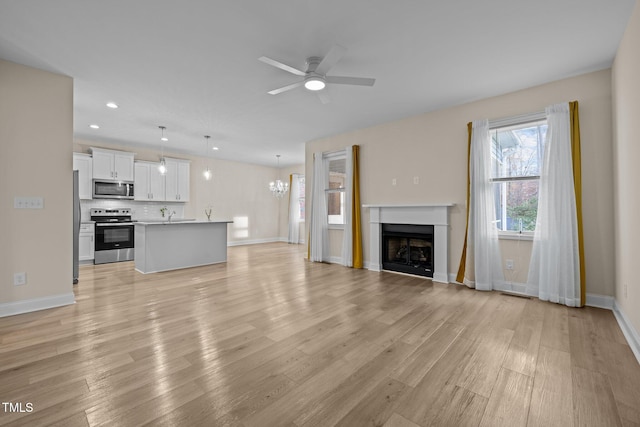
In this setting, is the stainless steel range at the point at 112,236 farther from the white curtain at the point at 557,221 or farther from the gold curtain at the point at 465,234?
the white curtain at the point at 557,221

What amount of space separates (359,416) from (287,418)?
1.29 feet

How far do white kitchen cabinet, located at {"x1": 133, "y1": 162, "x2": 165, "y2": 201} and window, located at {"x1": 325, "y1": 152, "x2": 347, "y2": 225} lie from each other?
4493mm

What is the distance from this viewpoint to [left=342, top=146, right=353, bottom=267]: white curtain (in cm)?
563

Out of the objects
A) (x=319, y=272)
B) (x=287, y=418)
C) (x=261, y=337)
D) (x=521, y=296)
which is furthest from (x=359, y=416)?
(x=319, y=272)

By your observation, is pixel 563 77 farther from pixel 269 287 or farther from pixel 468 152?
pixel 269 287

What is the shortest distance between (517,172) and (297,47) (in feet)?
11.0

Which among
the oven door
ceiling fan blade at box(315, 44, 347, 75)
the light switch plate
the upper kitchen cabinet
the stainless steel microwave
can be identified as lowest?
the oven door

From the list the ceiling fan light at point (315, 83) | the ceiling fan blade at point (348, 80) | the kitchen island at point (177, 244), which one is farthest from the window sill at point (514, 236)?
the kitchen island at point (177, 244)

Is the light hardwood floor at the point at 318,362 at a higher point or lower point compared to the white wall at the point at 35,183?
lower

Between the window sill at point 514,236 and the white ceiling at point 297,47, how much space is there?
2002 millimetres

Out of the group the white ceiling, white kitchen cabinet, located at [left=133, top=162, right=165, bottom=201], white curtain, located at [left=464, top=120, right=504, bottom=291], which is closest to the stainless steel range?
white kitchen cabinet, located at [left=133, top=162, right=165, bottom=201]

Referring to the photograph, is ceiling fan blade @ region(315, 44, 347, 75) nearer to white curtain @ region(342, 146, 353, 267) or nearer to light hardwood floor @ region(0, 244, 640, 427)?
light hardwood floor @ region(0, 244, 640, 427)

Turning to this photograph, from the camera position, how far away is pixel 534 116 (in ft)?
11.9

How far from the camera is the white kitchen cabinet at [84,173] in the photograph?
594cm
